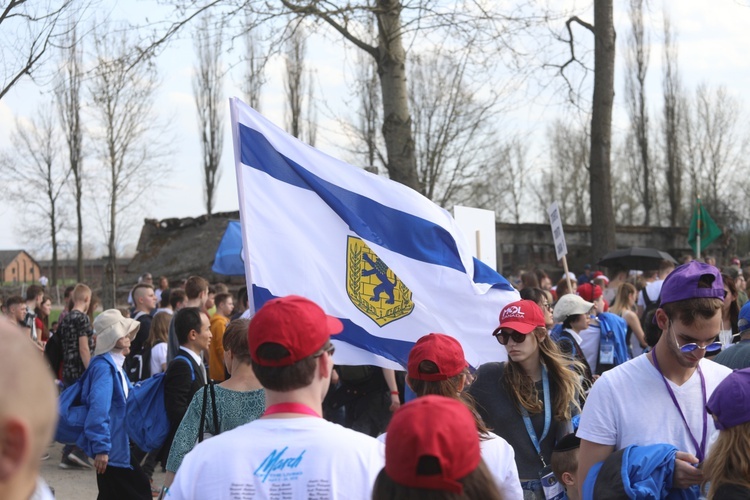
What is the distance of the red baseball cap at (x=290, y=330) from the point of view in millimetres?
2703

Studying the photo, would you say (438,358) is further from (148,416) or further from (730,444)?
(148,416)

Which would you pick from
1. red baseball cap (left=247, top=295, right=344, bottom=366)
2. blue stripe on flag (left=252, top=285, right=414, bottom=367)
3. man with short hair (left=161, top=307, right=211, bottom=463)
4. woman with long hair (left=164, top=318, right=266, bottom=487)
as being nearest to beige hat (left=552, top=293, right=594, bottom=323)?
blue stripe on flag (left=252, top=285, right=414, bottom=367)

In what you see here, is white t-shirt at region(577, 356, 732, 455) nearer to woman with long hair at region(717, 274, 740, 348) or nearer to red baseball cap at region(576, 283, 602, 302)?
woman with long hair at region(717, 274, 740, 348)

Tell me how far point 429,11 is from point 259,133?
6447 millimetres

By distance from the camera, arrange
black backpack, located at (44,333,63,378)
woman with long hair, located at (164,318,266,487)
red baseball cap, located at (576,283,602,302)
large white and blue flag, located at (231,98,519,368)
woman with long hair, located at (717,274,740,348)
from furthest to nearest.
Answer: red baseball cap, located at (576,283,602,302)
black backpack, located at (44,333,63,378)
woman with long hair, located at (717,274,740,348)
large white and blue flag, located at (231,98,519,368)
woman with long hair, located at (164,318,266,487)

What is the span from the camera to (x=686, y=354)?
3.40 metres

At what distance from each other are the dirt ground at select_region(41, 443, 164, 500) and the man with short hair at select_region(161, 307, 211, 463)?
3.32 meters

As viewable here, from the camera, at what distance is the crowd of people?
2051 millimetres

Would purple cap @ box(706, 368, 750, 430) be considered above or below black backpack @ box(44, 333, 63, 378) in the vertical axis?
above

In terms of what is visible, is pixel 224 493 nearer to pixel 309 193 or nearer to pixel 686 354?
pixel 686 354

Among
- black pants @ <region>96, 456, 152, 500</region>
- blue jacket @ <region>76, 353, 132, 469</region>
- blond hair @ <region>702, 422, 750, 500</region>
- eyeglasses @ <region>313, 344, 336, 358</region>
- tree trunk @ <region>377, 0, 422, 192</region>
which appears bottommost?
black pants @ <region>96, 456, 152, 500</region>

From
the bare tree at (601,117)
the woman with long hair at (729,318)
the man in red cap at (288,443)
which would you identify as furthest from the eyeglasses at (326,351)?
the bare tree at (601,117)

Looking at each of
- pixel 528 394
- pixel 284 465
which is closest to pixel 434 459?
pixel 284 465

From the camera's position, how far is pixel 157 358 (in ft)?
27.9
